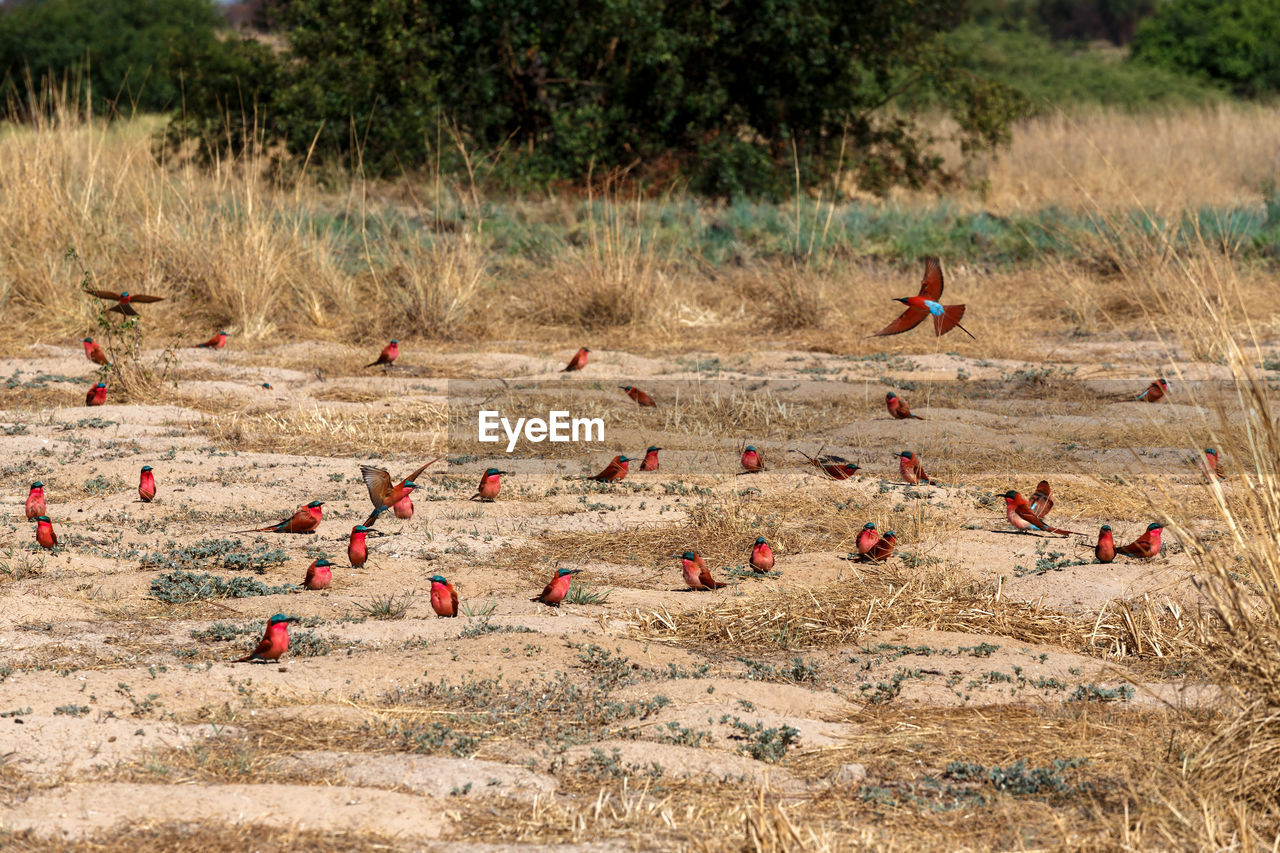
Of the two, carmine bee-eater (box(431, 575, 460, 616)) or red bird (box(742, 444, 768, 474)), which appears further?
red bird (box(742, 444, 768, 474))

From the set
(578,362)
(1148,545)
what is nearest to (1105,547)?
(1148,545)

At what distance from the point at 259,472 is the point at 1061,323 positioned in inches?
264

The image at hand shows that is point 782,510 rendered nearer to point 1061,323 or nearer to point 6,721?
point 6,721

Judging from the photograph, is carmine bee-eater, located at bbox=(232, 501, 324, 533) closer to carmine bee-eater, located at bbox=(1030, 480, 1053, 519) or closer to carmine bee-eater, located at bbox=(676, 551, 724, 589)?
carmine bee-eater, located at bbox=(676, 551, 724, 589)

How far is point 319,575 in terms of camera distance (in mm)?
4617

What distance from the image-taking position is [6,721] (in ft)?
11.1

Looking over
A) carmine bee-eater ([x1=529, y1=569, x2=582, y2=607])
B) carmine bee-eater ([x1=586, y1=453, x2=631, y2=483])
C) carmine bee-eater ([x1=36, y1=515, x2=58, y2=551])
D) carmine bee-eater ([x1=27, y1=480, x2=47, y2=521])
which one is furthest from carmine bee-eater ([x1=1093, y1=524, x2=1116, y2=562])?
carmine bee-eater ([x1=27, y1=480, x2=47, y2=521])

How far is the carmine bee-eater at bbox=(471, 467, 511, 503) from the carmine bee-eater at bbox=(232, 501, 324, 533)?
783 mm

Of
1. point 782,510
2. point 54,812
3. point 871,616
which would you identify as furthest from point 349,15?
point 54,812

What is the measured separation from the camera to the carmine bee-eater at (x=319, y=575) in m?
4.60

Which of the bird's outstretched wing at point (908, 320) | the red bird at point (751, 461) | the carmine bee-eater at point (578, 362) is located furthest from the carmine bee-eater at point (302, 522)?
the carmine bee-eater at point (578, 362)

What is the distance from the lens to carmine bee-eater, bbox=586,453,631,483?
606 cm

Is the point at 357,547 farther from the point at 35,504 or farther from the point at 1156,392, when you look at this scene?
the point at 1156,392

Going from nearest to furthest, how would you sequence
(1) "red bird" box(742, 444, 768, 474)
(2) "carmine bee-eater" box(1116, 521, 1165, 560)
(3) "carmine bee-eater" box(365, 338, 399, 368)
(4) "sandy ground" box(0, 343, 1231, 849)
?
1. (4) "sandy ground" box(0, 343, 1231, 849)
2. (2) "carmine bee-eater" box(1116, 521, 1165, 560)
3. (1) "red bird" box(742, 444, 768, 474)
4. (3) "carmine bee-eater" box(365, 338, 399, 368)
